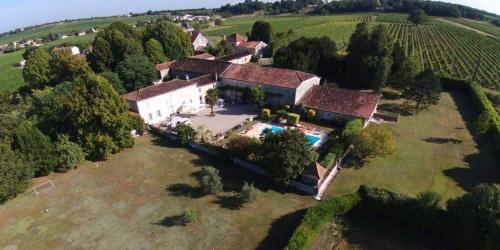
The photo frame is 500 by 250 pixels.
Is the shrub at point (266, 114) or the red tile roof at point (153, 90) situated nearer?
the red tile roof at point (153, 90)

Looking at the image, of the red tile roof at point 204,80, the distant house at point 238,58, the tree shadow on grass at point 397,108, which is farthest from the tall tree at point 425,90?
the distant house at point 238,58

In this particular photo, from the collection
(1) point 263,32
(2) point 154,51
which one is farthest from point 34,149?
(1) point 263,32

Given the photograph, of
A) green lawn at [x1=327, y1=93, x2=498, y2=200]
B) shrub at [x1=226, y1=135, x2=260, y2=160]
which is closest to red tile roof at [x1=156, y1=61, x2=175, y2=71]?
shrub at [x1=226, y1=135, x2=260, y2=160]

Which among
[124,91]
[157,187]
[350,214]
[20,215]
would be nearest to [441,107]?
[350,214]

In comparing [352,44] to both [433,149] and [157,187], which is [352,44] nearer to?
[433,149]

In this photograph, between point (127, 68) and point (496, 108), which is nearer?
point (496, 108)

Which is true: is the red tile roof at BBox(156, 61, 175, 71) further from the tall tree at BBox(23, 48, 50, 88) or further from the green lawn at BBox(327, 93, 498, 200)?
the green lawn at BBox(327, 93, 498, 200)

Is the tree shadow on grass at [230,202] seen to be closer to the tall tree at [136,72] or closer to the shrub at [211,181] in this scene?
the shrub at [211,181]
